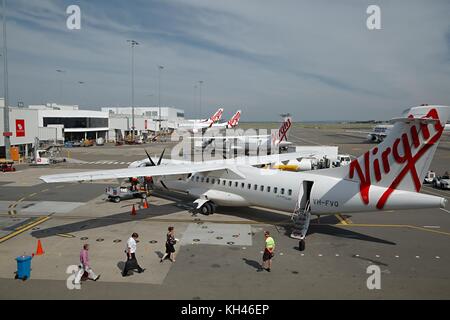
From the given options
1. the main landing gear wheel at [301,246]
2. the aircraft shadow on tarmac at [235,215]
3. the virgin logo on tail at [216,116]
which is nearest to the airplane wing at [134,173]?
the aircraft shadow on tarmac at [235,215]

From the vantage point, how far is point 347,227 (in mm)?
19844

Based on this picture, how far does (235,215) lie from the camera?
74.1 ft

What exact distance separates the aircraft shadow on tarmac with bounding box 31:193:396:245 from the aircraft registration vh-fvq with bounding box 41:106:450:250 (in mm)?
1413

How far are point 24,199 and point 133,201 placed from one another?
887cm

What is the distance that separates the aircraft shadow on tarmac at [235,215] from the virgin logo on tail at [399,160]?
352 cm

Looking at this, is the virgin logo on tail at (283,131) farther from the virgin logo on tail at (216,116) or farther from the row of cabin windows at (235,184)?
the virgin logo on tail at (216,116)

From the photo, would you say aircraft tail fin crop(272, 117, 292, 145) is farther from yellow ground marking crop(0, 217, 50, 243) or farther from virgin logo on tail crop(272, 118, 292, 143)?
yellow ground marking crop(0, 217, 50, 243)

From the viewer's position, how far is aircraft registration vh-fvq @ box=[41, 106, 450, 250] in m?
14.2

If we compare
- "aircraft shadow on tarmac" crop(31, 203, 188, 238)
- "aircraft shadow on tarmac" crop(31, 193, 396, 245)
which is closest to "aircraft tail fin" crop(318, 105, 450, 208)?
"aircraft shadow on tarmac" crop(31, 193, 396, 245)

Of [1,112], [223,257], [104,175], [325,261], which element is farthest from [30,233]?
[1,112]

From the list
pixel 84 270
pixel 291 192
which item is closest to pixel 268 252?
pixel 291 192

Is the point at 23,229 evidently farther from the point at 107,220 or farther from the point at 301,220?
the point at 301,220

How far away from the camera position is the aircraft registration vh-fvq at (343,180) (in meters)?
14.2
